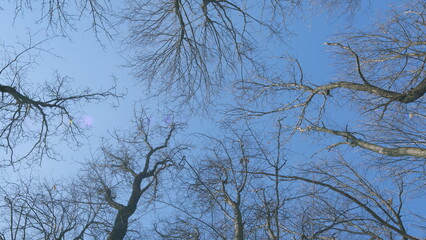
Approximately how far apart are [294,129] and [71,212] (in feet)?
16.8

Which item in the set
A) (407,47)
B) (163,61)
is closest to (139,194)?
(163,61)

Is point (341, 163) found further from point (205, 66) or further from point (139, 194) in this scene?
point (139, 194)

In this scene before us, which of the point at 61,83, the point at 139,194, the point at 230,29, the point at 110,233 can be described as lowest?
the point at 110,233

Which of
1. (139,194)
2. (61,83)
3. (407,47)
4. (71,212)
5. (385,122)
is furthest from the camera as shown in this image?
(139,194)

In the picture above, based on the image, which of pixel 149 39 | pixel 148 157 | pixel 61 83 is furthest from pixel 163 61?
pixel 148 157

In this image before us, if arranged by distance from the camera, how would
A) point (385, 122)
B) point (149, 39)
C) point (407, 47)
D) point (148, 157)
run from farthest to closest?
1. point (148, 157)
2. point (149, 39)
3. point (385, 122)
4. point (407, 47)

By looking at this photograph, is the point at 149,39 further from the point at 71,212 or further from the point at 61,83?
the point at 71,212

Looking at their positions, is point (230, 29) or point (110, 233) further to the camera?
point (110, 233)

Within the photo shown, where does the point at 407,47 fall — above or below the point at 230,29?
below

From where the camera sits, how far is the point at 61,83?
6.09 meters

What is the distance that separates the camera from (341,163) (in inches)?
216

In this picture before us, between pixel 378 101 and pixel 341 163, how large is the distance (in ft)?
4.51

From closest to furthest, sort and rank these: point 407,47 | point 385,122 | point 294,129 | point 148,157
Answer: point 407,47
point 385,122
point 294,129
point 148,157

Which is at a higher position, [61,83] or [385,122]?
[61,83]
